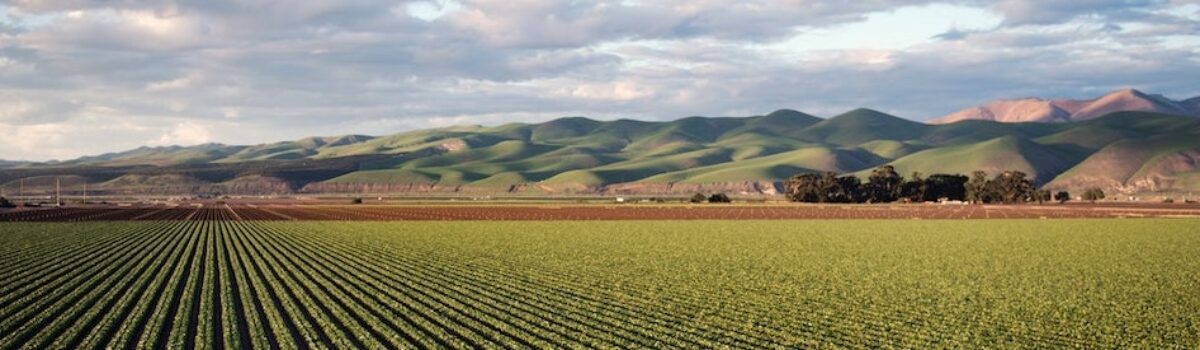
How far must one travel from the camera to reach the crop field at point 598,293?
2384 cm

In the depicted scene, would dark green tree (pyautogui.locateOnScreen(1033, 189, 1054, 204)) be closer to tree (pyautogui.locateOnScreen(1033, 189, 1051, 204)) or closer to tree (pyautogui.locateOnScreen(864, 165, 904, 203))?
tree (pyautogui.locateOnScreen(1033, 189, 1051, 204))

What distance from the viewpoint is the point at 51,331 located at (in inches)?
974

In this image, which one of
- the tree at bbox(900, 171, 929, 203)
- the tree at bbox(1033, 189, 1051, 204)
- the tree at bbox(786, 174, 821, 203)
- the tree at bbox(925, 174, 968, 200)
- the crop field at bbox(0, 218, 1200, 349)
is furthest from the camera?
the tree at bbox(925, 174, 968, 200)

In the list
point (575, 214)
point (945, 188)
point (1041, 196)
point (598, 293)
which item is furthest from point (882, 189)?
point (598, 293)

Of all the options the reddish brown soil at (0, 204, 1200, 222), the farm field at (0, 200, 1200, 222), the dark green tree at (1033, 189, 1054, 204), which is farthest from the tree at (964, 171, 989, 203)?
the reddish brown soil at (0, 204, 1200, 222)

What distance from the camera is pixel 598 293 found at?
32656mm

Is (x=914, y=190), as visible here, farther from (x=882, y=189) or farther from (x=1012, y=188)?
(x=1012, y=188)

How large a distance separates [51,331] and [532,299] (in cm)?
1260

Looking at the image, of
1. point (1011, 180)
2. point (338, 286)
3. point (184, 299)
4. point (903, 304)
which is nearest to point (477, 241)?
point (338, 286)

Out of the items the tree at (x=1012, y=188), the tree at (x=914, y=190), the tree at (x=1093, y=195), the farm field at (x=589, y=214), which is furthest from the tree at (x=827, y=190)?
the tree at (x=1093, y=195)

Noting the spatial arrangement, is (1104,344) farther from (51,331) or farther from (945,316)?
(51,331)

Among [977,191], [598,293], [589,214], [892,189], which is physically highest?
[892,189]

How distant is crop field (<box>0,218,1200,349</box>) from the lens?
78.2 feet

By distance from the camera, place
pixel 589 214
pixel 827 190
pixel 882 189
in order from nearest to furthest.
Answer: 1. pixel 589 214
2. pixel 827 190
3. pixel 882 189
